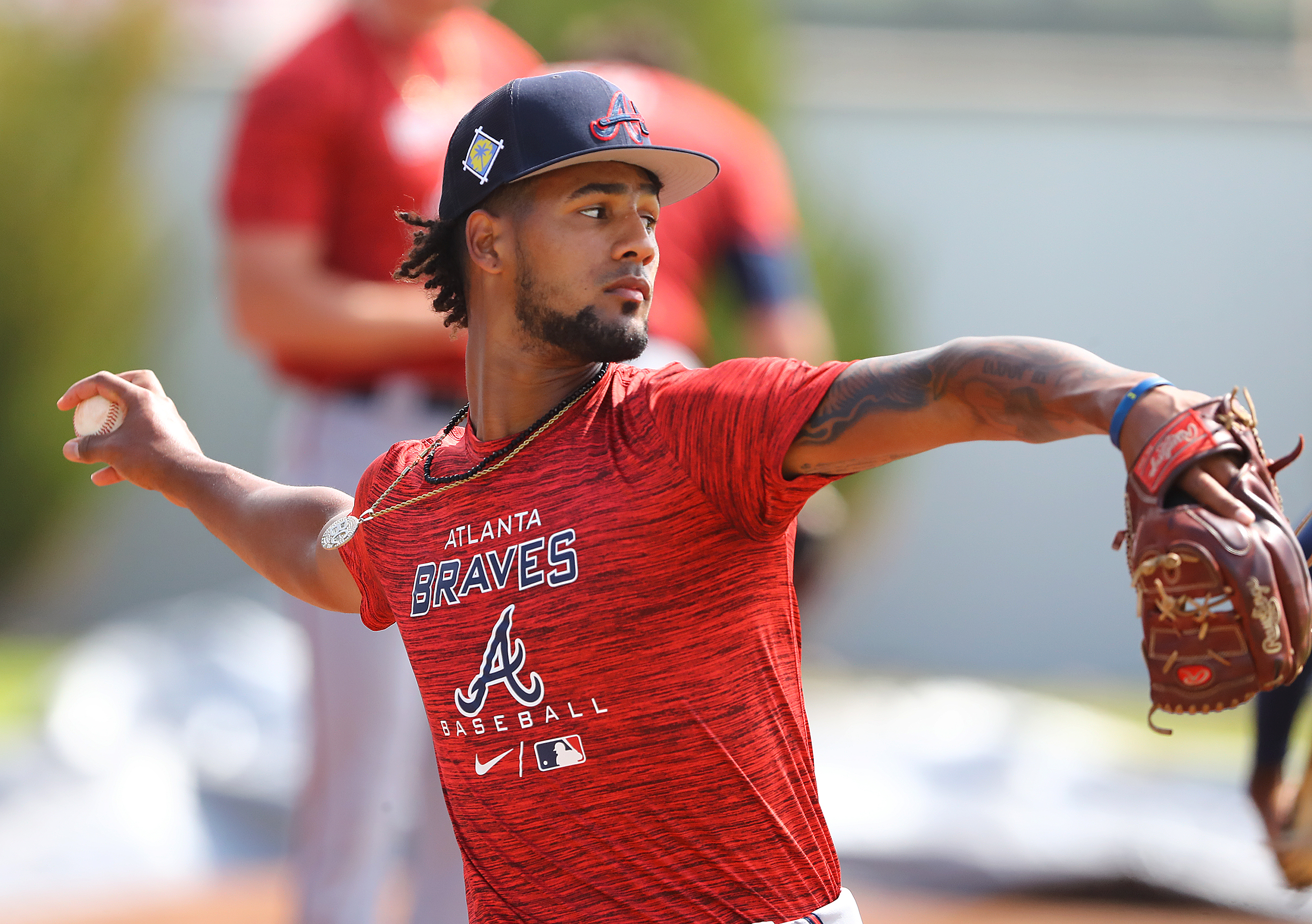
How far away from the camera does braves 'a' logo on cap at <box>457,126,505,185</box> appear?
85.4 inches

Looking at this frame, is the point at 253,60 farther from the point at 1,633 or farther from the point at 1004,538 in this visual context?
the point at 1004,538

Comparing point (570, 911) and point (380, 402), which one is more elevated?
point (380, 402)

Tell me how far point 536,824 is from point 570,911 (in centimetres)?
13

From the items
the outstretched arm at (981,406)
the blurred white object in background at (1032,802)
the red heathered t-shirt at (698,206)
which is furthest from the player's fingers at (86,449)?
the blurred white object in background at (1032,802)

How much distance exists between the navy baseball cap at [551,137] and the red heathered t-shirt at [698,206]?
1.66m

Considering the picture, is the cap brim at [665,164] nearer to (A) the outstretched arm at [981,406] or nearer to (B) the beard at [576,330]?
(B) the beard at [576,330]

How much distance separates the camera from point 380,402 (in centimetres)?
362

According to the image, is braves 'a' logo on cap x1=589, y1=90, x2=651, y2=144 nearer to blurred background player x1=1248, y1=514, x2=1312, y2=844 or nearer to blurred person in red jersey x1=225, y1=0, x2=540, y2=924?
blurred person in red jersey x1=225, y1=0, x2=540, y2=924

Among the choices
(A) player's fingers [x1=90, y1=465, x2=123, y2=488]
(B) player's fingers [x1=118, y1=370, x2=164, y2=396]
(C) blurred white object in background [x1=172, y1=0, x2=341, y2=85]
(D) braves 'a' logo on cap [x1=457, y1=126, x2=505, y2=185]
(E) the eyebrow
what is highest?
(C) blurred white object in background [x1=172, y1=0, x2=341, y2=85]

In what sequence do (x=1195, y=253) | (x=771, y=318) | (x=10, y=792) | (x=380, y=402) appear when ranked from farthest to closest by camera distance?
1. (x=1195, y=253)
2. (x=10, y=792)
3. (x=771, y=318)
4. (x=380, y=402)

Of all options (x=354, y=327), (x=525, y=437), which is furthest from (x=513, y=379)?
(x=354, y=327)

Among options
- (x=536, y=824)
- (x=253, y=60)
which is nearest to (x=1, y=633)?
(x=253, y=60)

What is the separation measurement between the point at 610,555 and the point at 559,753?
0.30 metres

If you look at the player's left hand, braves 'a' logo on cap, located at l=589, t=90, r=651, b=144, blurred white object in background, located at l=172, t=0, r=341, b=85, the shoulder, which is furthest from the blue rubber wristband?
blurred white object in background, located at l=172, t=0, r=341, b=85
